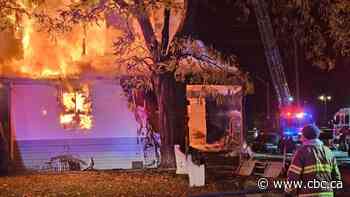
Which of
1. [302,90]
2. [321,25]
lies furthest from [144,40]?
[302,90]

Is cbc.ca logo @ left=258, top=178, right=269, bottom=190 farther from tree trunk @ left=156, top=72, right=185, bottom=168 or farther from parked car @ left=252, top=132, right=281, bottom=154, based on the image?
parked car @ left=252, top=132, right=281, bottom=154

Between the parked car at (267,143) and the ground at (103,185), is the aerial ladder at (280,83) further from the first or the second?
the ground at (103,185)

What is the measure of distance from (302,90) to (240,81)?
42999 mm

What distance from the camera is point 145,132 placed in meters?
19.3

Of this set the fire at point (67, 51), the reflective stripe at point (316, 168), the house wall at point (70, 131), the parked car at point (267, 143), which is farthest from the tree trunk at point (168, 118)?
the parked car at point (267, 143)

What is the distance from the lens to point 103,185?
46.0 feet

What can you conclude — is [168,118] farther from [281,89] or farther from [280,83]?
[280,83]

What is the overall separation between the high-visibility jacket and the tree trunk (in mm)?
9995

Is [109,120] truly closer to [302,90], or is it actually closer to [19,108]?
[19,108]

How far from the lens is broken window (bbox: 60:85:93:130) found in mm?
18672

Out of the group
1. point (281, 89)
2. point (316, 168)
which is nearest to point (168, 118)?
point (316, 168)

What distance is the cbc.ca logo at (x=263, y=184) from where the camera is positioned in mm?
12766

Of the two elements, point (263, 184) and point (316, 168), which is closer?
point (316, 168)

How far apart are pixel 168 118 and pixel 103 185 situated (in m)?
3.74
